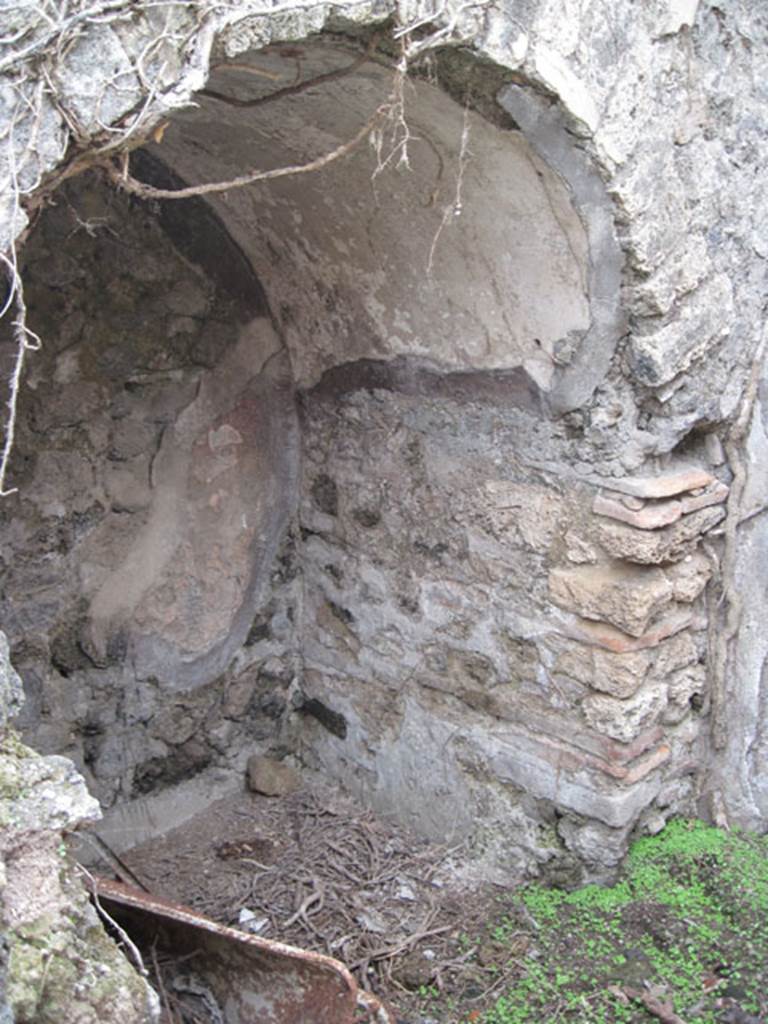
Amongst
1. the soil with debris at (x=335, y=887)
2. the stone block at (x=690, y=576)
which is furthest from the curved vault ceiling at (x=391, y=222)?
the soil with debris at (x=335, y=887)

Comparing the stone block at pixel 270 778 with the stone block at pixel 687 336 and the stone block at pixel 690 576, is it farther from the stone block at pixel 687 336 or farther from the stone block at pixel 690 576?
the stone block at pixel 687 336

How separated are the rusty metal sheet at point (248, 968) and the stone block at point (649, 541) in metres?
1.28

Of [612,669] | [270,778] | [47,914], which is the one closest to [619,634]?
[612,669]

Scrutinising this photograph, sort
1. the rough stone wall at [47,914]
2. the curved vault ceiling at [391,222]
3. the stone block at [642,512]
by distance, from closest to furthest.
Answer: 1. the rough stone wall at [47,914]
2. the curved vault ceiling at [391,222]
3. the stone block at [642,512]

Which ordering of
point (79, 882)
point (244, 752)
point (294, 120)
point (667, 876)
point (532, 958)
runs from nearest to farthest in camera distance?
1. point (79, 882)
2. point (294, 120)
3. point (532, 958)
4. point (667, 876)
5. point (244, 752)

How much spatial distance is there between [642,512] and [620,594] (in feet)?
0.77

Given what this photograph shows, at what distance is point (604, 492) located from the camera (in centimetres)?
287

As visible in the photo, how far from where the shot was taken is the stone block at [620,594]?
288cm

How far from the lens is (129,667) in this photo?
3439 millimetres

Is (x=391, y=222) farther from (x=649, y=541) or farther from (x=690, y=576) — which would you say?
(x=690, y=576)

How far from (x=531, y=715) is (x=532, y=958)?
2.15 ft

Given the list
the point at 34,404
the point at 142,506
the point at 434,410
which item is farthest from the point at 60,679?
the point at 434,410

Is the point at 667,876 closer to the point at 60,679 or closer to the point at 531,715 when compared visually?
the point at 531,715

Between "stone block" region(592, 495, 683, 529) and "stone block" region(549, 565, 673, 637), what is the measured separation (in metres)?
0.15
